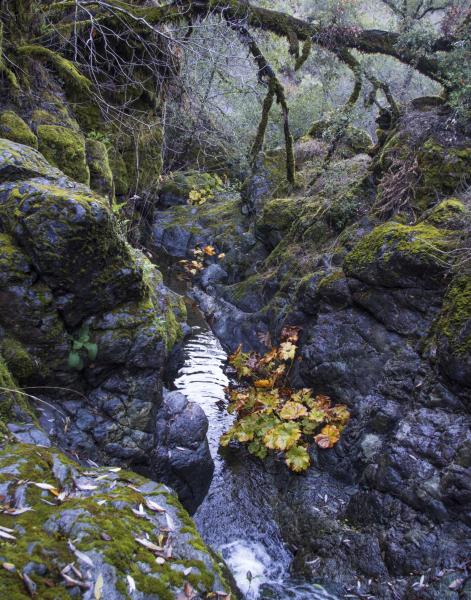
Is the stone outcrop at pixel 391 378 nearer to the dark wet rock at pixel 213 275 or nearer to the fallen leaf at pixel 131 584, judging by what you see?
the fallen leaf at pixel 131 584

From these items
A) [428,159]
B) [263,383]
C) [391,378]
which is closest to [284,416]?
[263,383]

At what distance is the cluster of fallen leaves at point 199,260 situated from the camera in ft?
46.7

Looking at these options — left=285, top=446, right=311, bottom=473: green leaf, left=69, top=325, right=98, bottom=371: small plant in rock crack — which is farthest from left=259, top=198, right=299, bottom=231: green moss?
left=69, top=325, right=98, bottom=371: small plant in rock crack

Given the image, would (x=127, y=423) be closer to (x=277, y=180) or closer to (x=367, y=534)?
(x=367, y=534)

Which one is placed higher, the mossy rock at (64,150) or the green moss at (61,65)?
the green moss at (61,65)

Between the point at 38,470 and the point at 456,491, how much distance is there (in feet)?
12.7

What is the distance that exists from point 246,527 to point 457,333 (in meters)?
3.37

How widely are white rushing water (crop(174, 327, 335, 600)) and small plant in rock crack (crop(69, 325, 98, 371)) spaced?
245cm

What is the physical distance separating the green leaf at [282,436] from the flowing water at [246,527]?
45cm

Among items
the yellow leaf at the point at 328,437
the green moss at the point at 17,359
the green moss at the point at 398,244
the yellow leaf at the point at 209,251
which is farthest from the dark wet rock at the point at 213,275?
the green moss at the point at 17,359

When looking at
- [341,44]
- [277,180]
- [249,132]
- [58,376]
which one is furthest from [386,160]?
[249,132]

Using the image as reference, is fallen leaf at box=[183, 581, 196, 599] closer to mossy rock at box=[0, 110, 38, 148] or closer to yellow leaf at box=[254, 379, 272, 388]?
yellow leaf at box=[254, 379, 272, 388]

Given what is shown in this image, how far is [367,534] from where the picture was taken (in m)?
4.93

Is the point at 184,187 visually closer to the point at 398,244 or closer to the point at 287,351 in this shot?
the point at 287,351
